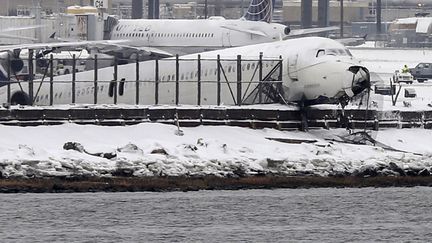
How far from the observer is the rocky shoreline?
38.0 metres

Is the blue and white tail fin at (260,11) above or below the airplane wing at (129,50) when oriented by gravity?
above

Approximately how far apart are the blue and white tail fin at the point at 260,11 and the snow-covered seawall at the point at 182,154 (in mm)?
60894

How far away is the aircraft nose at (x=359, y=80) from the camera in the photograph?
48.4 m

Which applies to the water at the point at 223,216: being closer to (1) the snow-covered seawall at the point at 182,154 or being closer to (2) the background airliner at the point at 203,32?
(1) the snow-covered seawall at the point at 182,154

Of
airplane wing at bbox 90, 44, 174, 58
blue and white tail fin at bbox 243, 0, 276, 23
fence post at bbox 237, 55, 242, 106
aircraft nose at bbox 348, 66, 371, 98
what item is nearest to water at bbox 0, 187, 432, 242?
aircraft nose at bbox 348, 66, 371, 98

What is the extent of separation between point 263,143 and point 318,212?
9.59 m

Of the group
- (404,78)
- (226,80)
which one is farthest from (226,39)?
(226,80)

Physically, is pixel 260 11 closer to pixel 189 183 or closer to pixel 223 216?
pixel 189 183

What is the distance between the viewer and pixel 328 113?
4922cm

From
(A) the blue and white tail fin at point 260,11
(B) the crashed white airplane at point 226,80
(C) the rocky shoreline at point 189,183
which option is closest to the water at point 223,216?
(C) the rocky shoreline at point 189,183

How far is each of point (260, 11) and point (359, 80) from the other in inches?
2372

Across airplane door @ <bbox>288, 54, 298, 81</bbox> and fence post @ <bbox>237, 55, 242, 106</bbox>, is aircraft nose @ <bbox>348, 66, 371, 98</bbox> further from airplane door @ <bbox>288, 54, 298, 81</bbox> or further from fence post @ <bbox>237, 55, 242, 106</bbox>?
fence post @ <bbox>237, 55, 242, 106</bbox>

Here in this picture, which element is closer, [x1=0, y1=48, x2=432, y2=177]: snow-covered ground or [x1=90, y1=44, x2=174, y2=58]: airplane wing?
[x1=0, y1=48, x2=432, y2=177]: snow-covered ground

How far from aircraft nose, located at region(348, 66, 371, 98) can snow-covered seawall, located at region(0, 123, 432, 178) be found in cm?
233
